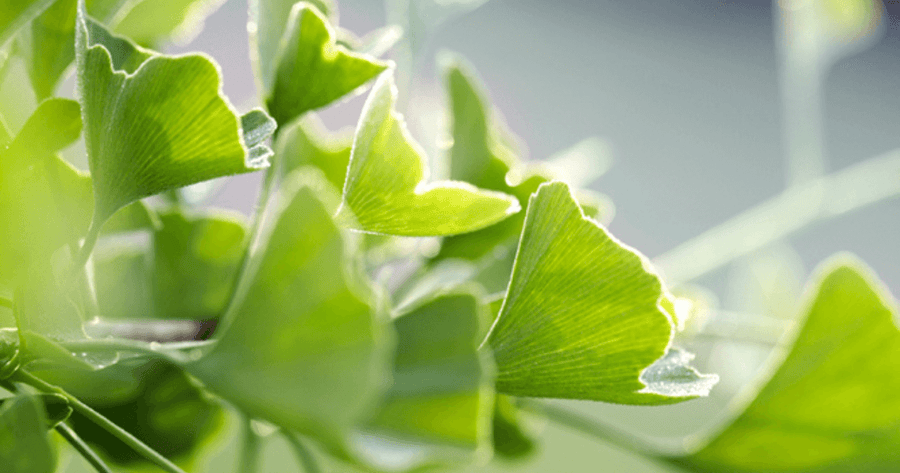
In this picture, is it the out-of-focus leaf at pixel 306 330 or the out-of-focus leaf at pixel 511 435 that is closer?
the out-of-focus leaf at pixel 306 330

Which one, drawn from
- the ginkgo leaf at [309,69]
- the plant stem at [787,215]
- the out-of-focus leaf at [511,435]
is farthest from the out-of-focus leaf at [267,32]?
the plant stem at [787,215]

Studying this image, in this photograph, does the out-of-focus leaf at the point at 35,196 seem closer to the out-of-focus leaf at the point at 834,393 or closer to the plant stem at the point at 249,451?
the plant stem at the point at 249,451

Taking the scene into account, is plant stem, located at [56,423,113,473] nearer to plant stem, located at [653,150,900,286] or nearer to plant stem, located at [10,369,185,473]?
plant stem, located at [10,369,185,473]

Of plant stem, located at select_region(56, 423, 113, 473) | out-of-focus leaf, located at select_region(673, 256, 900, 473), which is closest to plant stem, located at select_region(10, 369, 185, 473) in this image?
plant stem, located at select_region(56, 423, 113, 473)

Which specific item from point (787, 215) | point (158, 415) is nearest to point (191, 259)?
point (158, 415)

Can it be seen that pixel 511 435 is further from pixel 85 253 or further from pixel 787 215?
pixel 787 215

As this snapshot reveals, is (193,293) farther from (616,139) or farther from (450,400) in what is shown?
(616,139)
